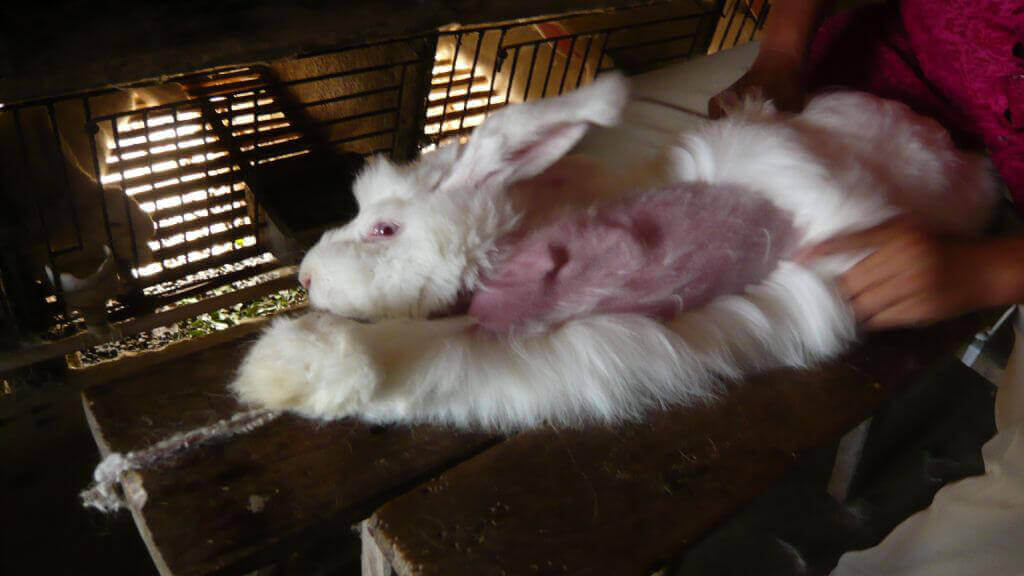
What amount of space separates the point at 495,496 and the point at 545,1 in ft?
3.08

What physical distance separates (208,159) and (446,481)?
1.11m

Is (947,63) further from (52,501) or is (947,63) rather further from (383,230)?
(52,501)

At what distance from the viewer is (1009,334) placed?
1.36 metres

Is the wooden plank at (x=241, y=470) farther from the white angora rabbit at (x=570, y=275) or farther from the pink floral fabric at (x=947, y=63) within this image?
the pink floral fabric at (x=947, y=63)

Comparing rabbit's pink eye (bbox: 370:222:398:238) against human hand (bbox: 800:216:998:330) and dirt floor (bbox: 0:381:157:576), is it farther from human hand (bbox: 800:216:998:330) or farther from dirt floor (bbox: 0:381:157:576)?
dirt floor (bbox: 0:381:157:576)

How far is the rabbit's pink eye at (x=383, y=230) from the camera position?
0.77m

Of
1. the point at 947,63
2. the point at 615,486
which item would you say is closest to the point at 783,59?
the point at 947,63

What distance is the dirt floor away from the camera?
1229mm

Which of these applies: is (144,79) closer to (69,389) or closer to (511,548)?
(69,389)

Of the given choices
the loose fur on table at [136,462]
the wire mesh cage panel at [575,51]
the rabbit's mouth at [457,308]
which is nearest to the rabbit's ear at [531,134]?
the rabbit's mouth at [457,308]

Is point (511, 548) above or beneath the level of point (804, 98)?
beneath

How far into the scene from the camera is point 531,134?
30.3 inches

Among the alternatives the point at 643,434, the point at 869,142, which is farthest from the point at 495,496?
the point at 869,142

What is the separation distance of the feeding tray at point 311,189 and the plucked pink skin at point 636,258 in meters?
0.87
